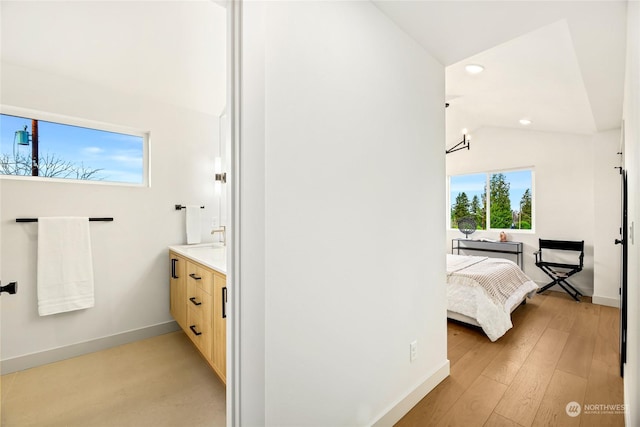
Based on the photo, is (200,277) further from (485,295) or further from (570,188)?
(570,188)

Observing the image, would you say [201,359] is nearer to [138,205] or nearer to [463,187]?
[138,205]

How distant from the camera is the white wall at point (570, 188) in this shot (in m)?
3.73

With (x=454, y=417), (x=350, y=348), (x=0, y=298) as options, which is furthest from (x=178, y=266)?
(x=454, y=417)

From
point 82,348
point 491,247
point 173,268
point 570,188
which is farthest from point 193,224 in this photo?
point 570,188

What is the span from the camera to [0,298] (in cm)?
210

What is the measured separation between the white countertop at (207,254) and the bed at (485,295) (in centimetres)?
242

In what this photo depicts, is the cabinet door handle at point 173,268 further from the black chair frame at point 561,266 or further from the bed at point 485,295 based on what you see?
the black chair frame at point 561,266

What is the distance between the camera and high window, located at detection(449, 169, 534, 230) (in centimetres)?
491

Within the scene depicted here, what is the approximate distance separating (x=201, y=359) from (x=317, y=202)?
76.3 inches

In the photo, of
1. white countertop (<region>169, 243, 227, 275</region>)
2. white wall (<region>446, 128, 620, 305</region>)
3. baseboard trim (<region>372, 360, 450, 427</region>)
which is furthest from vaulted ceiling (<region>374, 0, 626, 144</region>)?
baseboard trim (<region>372, 360, 450, 427</region>)

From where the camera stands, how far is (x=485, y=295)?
2840 millimetres

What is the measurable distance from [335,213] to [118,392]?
1.99 m

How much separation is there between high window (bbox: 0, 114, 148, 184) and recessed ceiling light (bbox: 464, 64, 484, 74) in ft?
10.7

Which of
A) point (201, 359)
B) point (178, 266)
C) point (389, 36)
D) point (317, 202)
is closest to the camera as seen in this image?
point (317, 202)
